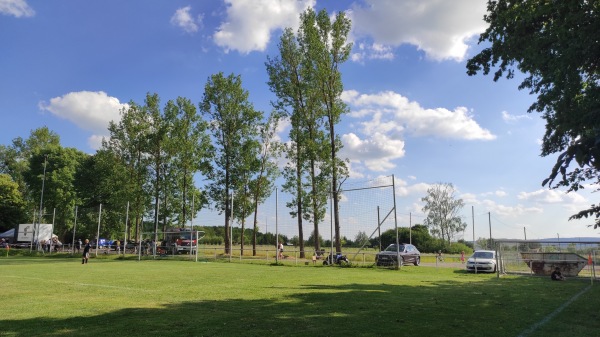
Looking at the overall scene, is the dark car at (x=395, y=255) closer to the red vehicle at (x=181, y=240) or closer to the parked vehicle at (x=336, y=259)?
the parked vehicle at (x=336, y=259)

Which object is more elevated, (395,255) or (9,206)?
A: (9,206)

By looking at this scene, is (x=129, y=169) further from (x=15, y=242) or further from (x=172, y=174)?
(x=15, y=242)

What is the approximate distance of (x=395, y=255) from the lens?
24.6 metres

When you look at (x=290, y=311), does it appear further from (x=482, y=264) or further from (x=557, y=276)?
(x=482, y=264)

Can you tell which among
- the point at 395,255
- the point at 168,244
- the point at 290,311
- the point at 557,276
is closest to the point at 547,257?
the point at 557,276

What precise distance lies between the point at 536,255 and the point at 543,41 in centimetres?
1278

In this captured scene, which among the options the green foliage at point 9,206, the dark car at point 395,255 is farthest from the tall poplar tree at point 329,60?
the green foliage at point 9,206

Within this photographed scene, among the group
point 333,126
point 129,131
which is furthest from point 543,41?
point 129,131

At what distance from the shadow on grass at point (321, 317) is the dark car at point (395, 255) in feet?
41.7

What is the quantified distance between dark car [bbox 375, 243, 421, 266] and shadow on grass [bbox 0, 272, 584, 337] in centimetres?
1271

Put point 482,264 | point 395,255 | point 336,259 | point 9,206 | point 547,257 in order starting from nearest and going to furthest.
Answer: point 547,257 → point 482,264 → point 395,255 → point 336,259 → point 9,206

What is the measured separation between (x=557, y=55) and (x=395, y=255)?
55.9 ft

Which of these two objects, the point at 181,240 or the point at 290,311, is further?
the point at 181,240

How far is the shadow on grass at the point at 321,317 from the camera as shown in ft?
21.9
